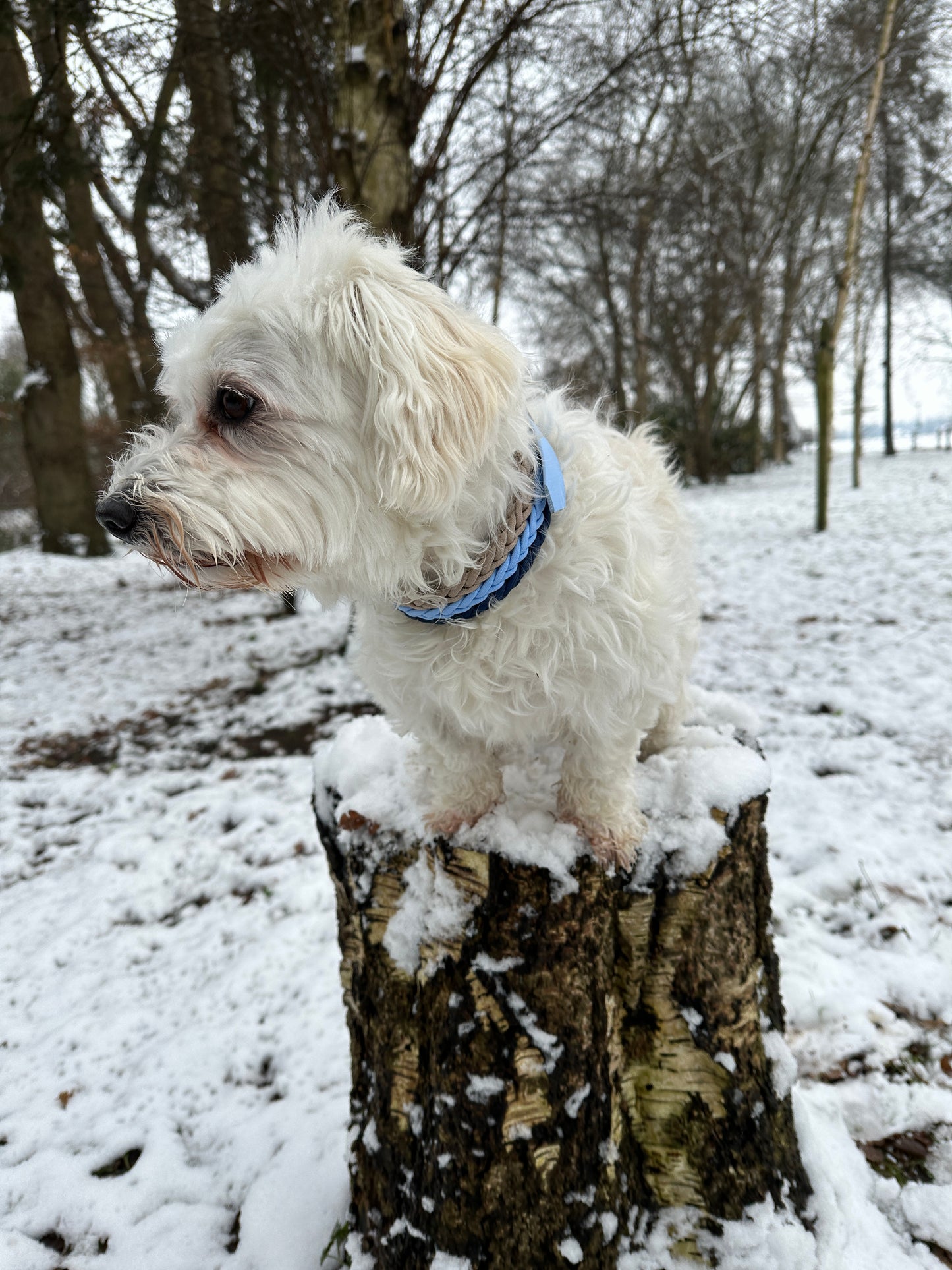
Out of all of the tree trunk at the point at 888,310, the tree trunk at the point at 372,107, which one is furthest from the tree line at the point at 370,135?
the tree trunk at the point at 888,310

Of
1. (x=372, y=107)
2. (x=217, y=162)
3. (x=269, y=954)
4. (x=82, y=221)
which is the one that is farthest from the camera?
(x=82, y=221)

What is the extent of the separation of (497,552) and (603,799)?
0.71 meters

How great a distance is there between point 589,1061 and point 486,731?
2.61 ft

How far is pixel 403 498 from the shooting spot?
4.83 ft

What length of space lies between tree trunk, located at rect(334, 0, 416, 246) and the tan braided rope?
139 inches

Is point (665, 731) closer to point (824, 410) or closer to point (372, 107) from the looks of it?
point (372, 107)

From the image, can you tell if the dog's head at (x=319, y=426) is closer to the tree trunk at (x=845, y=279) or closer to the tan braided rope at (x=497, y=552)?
the tan braided rope at (x=497, y=552)

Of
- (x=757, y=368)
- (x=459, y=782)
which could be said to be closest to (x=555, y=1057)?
(x=459, y=782)

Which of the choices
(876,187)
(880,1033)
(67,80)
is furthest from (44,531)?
(876,187)

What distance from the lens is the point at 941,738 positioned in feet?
12.8

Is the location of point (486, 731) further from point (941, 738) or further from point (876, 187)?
point (876, 187)

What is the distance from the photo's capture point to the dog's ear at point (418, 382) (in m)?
1.42

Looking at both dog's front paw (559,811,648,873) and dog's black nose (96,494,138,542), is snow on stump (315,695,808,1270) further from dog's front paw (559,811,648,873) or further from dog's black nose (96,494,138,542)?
dog's black nose (96,494,138,542)

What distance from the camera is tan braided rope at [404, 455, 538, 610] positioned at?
158 cm
